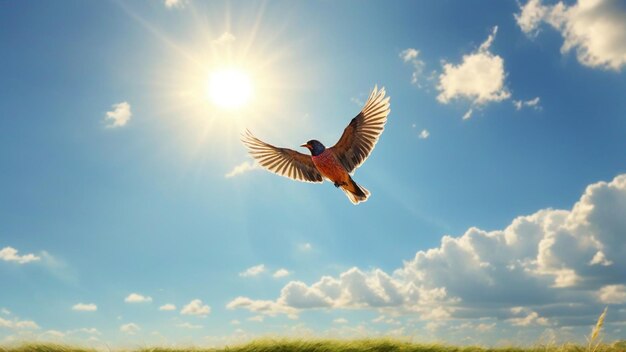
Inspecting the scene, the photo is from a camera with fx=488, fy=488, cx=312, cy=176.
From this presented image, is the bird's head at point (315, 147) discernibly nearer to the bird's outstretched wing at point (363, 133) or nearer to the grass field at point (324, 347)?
the bird's outstretched wing at point (363, 133)

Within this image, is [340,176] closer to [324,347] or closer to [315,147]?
[315,147]

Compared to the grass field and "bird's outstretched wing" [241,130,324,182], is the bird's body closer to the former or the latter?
"bird's outstretched wing" [241,130,324,182]

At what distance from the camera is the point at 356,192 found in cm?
1315

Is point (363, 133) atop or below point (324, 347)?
atop

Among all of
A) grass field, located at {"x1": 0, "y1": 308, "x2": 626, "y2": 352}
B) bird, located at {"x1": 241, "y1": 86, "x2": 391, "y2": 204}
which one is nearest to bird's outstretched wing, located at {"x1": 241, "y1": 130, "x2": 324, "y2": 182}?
bird, located at {"x1": 241, "y1": 86, "x2": 391, "y2": 204}

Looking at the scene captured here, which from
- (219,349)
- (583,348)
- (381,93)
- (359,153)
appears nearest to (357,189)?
(359,153)

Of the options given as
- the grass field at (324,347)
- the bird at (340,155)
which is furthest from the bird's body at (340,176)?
the grass field at (324,347)

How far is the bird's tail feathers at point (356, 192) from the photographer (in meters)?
13.1

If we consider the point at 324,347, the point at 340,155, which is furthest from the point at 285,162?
the point at 324,347

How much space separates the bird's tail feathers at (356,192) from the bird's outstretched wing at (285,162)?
151 cm

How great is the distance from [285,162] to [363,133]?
2.61m

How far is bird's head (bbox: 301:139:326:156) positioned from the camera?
13328 millimetres

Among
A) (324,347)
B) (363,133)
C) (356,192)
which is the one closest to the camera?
(324,347)

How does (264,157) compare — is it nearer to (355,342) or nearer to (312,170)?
(312,170)
